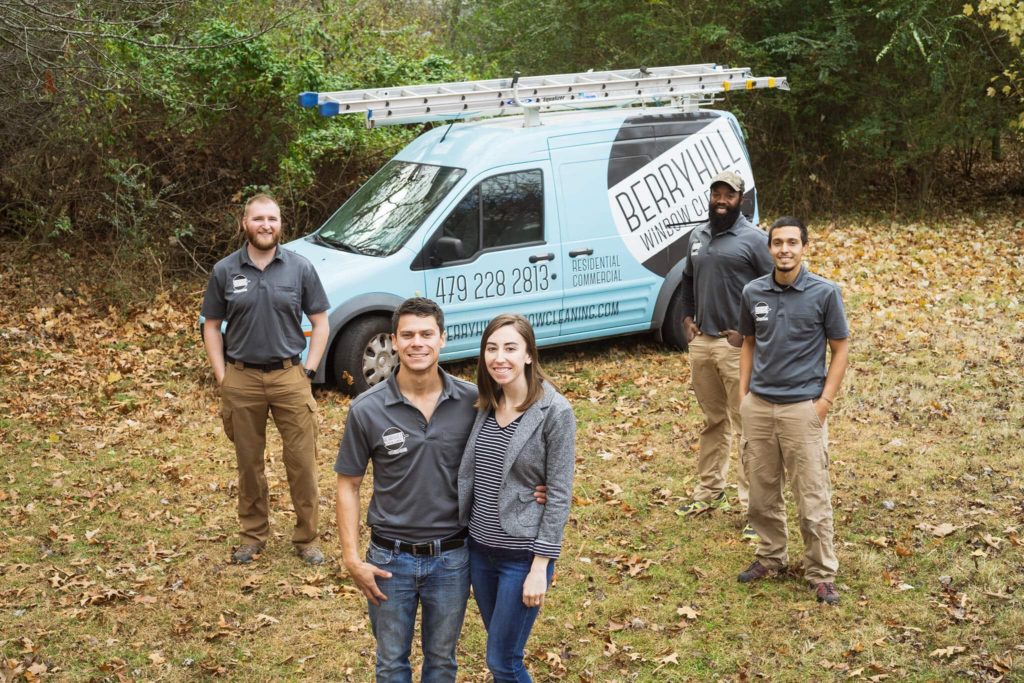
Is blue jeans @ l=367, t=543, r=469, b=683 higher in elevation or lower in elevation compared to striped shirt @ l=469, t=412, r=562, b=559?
lower

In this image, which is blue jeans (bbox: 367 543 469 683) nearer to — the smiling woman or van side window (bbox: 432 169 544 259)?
the smiling woman

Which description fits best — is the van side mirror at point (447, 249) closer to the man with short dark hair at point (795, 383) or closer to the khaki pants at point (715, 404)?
the khaki pants at point (715, 404)

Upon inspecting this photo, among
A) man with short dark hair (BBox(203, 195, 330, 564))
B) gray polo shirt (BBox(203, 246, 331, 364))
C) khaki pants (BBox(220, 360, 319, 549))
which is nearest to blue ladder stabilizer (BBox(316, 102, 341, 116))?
man with short dark hair (BBox(203, 195, 330, 564))

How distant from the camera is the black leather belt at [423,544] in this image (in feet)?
13.3

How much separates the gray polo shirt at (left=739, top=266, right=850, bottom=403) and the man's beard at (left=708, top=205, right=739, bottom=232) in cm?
108

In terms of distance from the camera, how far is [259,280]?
650 centimetres

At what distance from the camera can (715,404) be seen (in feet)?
23.6

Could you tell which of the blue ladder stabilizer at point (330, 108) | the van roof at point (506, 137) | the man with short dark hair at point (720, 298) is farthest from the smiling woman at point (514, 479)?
the van roof at point (506, 137)

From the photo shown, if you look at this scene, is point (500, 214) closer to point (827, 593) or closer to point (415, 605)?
point (827, 593)

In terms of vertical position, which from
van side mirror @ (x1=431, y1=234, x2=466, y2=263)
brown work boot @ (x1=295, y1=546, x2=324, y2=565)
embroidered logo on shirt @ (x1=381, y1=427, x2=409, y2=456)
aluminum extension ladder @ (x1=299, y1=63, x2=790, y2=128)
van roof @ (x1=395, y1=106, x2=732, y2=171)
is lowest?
brown work boot @ (x1=295, y1=546, x2=324, y2=565)

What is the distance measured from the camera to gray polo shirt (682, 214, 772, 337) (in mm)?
6879

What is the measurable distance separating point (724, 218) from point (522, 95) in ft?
12.3

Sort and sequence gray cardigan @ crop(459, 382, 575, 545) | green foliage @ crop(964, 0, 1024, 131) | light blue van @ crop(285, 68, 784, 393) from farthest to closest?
green foliage @ crop(964, 0, 1024, 131)
light blue van @ crop(285, 68, 784, 393)
gray cardigan @ crop(459, 382, 575, 545)

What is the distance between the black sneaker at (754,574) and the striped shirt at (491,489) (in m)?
2.60
